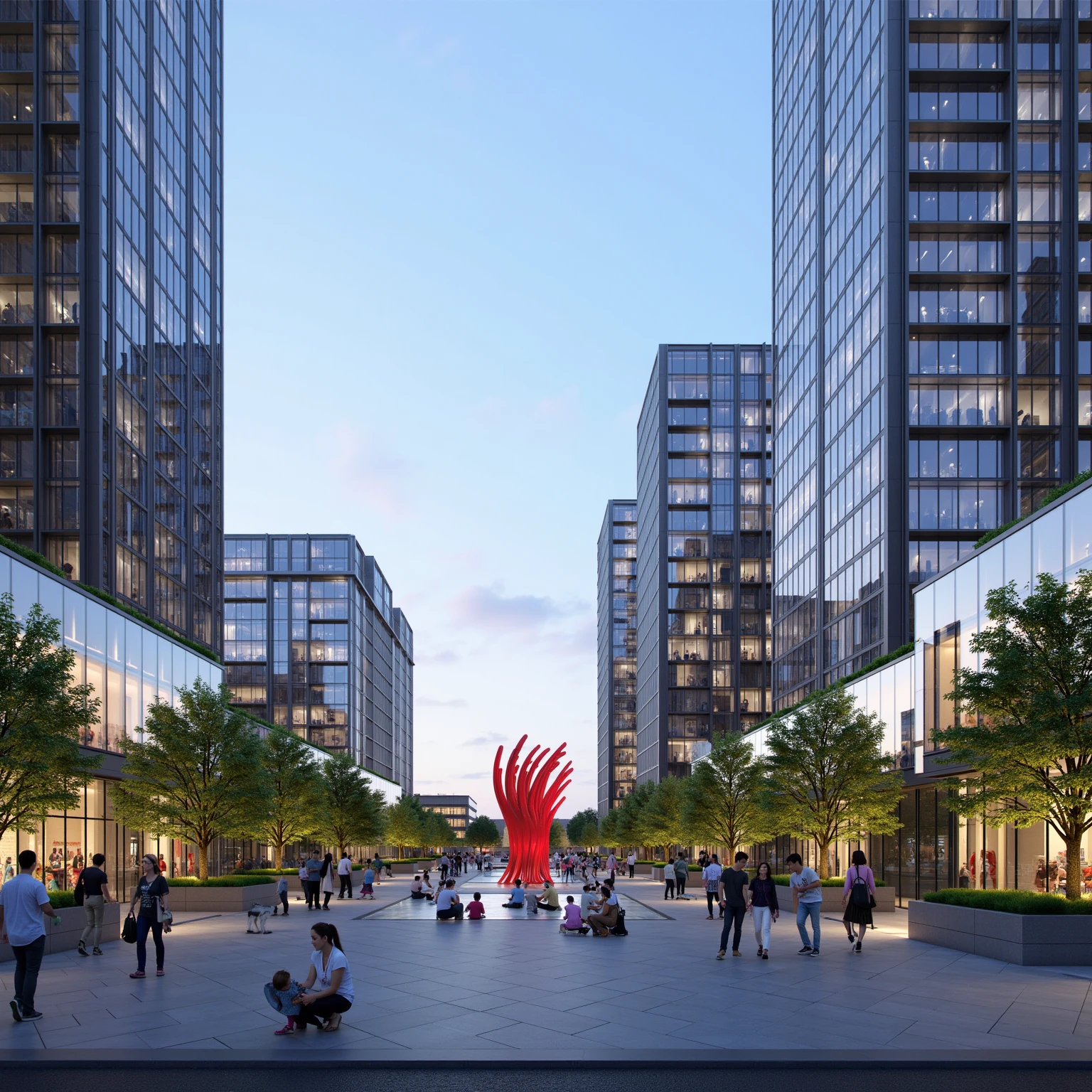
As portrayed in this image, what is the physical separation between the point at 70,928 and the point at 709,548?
3603 inches

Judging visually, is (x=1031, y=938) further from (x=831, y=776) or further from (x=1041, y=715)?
(x=831, y=776)

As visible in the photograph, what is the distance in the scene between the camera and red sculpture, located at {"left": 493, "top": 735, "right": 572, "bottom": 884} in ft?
167

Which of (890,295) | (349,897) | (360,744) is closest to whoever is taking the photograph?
(349,897)

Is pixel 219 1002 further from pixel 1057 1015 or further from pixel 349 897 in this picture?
pixel 349 897

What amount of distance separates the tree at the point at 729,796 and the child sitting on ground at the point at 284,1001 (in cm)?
3567

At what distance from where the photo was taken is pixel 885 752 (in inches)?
1641

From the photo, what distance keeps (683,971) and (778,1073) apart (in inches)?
313

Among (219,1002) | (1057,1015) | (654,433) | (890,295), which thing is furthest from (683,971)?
(654,433)

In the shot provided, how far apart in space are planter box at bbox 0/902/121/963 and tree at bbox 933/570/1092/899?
708 inches

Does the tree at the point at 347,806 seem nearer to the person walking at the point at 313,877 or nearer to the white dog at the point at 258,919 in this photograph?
the person walking at the point at 313,877

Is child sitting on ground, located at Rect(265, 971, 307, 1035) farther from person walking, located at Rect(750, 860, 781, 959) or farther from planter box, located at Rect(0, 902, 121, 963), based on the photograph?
planter box, located at Rect(0, 902, 121, 963)

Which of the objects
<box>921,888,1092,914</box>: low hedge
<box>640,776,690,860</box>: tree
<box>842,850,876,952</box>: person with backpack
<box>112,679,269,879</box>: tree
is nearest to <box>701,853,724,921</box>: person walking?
<box>842,850,876,952</box>: person with backpack

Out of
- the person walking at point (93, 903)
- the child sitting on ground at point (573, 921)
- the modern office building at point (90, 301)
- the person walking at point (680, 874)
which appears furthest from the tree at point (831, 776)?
the modern office building at point (90, 301)

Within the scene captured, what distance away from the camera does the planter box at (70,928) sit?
68.6ft
